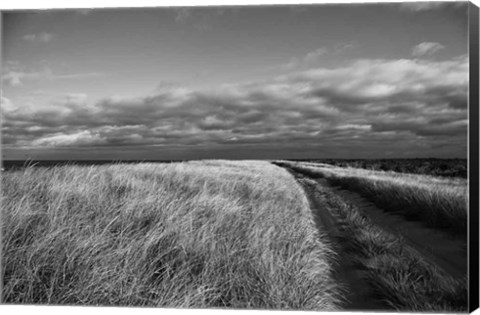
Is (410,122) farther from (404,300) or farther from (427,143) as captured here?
(404,300)

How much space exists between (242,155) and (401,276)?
2.11m

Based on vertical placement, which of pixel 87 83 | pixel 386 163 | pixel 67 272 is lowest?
pixel 67 272

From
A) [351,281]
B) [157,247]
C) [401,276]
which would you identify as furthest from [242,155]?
[401,276]

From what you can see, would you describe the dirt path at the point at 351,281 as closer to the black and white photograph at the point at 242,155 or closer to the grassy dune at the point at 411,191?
A: the black and white photograph at the point at 242,155

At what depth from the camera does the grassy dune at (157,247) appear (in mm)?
5559

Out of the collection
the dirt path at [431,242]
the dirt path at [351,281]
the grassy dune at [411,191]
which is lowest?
the dirt path at [351,281]

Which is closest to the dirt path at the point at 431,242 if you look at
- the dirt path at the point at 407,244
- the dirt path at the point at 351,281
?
the dirt path at the point at 407,244

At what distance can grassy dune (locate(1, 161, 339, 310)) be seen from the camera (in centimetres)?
556

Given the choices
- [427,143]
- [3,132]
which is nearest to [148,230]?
[3,132]

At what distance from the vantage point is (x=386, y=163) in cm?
597

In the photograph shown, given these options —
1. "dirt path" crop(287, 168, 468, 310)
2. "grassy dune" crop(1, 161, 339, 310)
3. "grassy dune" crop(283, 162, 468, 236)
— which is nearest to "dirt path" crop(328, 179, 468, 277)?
"dirt path" crop(287, 168, 468, 310)

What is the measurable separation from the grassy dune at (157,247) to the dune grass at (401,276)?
0.36 m

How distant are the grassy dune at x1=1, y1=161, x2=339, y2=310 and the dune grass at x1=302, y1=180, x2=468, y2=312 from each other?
0.36 m

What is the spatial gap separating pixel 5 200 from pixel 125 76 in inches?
78.5
